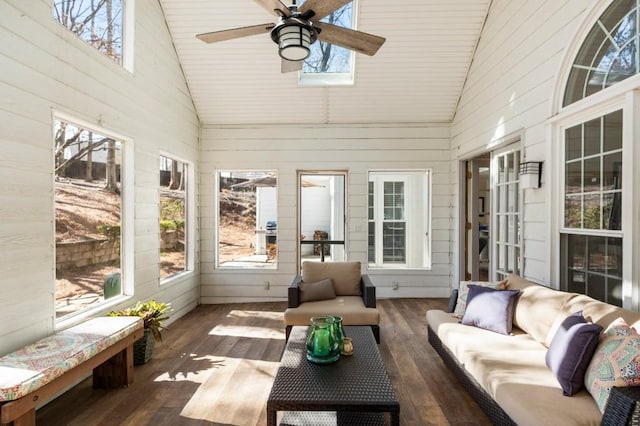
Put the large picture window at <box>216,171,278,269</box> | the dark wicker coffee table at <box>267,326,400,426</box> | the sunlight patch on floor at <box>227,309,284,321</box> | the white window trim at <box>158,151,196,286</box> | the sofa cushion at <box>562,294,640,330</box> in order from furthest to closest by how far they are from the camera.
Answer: the large picture window at <box>216,171,278,269</box> < the white window trim at <box>158,151,196,286</box> < the sunlight patch on floor at <box>227,309,284,321</box> < the sofa cushion at <box>562,294,640,330</box> < the dark wicker coffee table at <box>267,326,400,426</box>

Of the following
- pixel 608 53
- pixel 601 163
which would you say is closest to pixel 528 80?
pixel 608 53

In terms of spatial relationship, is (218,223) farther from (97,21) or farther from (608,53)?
(608,53)

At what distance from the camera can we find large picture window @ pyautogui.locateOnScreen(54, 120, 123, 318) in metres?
2.84

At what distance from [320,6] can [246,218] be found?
156 inches

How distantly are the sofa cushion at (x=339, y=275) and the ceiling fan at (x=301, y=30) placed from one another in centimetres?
240

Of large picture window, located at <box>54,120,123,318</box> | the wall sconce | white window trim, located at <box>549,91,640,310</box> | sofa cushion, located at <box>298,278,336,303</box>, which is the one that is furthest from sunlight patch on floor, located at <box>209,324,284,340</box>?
white window trim, located at <box>549,91,640,310</box>

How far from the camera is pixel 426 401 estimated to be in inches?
103

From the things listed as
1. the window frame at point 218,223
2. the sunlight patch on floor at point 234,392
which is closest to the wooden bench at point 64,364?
the sunlight patch on floor at point 234,392

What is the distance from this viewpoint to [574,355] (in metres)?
1.89

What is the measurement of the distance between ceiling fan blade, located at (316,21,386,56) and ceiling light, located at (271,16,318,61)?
133 millimetres

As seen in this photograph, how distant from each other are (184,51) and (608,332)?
5230 mm

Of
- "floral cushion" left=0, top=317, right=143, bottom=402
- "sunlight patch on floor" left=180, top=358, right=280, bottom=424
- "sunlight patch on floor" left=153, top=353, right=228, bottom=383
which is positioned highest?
"floral cushion" left=0, top=317, right=143, bottom=402

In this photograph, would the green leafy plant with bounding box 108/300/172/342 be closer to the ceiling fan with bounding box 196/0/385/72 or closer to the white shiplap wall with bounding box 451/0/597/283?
the ceiling fan with bounding box 196/0/385/72

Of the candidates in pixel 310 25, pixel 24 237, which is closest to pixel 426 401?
pixel 310 25
